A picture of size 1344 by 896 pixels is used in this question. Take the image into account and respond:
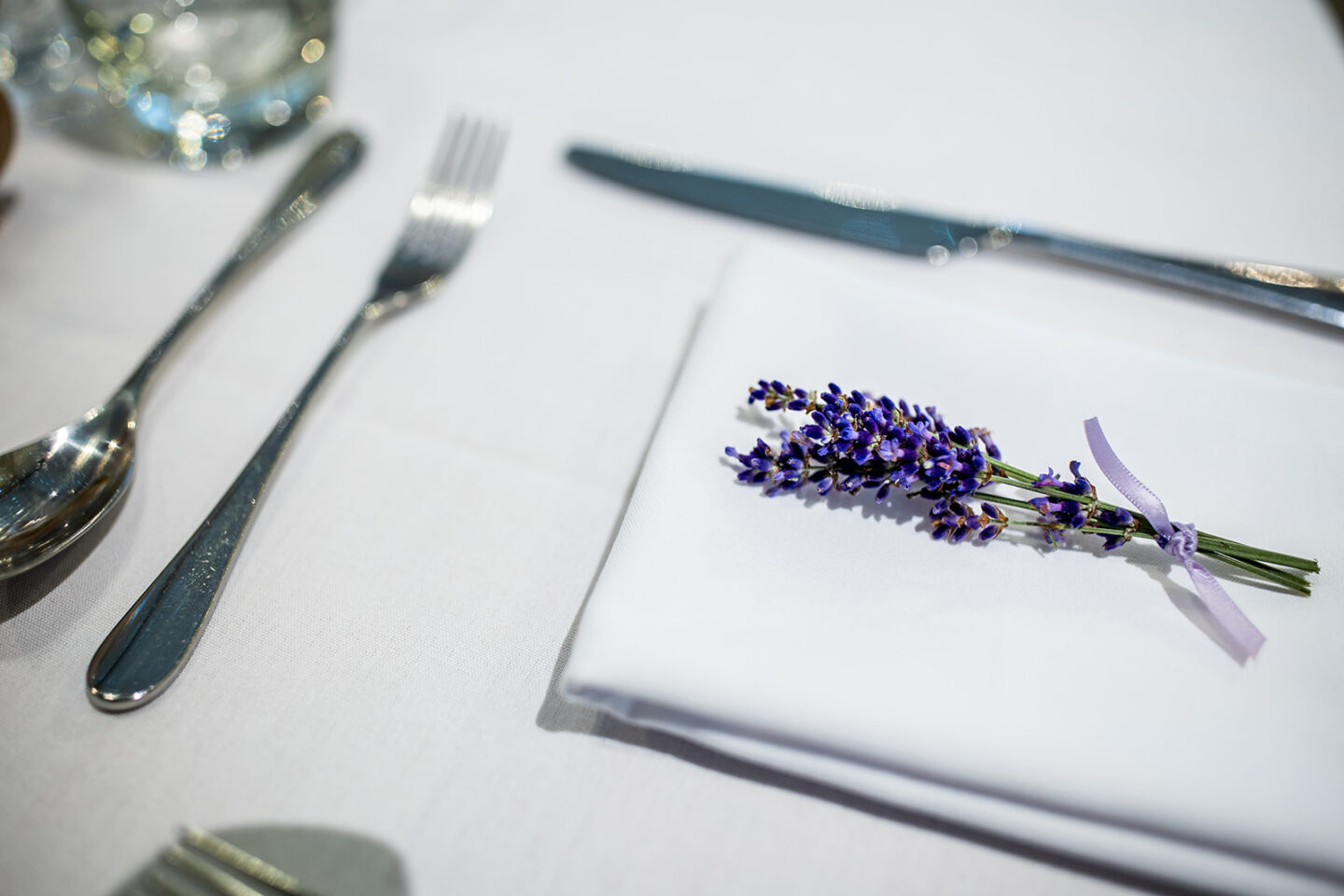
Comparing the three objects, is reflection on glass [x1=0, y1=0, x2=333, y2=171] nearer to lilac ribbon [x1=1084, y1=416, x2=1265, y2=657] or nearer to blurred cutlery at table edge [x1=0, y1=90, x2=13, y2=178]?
blurred cutlery at table edge [x1=0, y1=90, x2=13, y2=178]

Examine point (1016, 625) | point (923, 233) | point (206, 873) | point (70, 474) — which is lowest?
point (206, 873)

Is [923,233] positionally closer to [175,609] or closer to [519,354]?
[519,354]

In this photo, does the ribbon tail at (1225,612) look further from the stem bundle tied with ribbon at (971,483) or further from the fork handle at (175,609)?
the fork handle at (175,609)

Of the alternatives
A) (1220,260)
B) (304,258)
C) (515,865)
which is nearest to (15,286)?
(304,258)

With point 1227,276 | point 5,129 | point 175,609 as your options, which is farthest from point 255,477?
point 1227,276

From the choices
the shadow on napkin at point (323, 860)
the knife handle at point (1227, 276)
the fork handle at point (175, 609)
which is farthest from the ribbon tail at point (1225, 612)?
the fork handle at point (175, 609)

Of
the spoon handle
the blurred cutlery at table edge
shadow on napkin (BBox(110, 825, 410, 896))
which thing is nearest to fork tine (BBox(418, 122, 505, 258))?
the spoon handle
